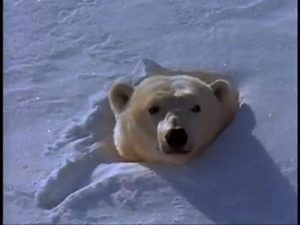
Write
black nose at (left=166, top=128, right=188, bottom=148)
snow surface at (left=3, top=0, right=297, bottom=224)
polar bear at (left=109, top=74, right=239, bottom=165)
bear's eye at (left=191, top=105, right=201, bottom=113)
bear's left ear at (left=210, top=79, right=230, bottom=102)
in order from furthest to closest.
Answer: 1. bear's left ear at (left=210, top=79, right=230, bottom=102)
2. bear's eye at (left=191, top=105, right=201, bottom=113)
3. polar bear at (left=109, top=74, right=239, bottom=165)
4. black nose at (left=166, top=128, right=188, bottom=148)
5. snow surface at (left=3, top=0, right=297, bottom=224)

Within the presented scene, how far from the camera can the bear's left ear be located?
514 cm

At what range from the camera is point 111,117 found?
5.41 meters

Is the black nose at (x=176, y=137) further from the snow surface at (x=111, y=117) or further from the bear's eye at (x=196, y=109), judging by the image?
the bear's eye at (x=196, y=109)

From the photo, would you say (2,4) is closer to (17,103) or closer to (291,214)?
(17,103)

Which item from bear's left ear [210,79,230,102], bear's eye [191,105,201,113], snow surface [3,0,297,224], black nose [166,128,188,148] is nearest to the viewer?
snow surface [3,0,297,224]

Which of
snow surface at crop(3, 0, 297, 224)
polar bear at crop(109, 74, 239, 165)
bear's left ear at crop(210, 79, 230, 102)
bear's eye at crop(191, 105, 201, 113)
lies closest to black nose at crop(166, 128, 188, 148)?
polar bear at crop(109, 74, 239, 165)

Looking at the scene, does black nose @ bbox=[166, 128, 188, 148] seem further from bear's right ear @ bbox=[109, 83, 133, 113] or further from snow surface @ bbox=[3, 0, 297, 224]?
bear's right ear @ bbox=[109, 83, 133, 113]

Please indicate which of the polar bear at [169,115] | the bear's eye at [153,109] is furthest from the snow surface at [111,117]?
the bear's eye at [153,109]

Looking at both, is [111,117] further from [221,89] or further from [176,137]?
[176,137]

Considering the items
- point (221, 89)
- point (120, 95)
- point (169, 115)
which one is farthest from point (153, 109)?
point (221, 89)

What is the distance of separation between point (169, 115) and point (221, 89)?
1.47 ft

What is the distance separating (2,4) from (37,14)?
39 cm

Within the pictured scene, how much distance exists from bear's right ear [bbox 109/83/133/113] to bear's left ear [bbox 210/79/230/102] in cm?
45

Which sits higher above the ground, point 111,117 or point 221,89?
point 221,89
